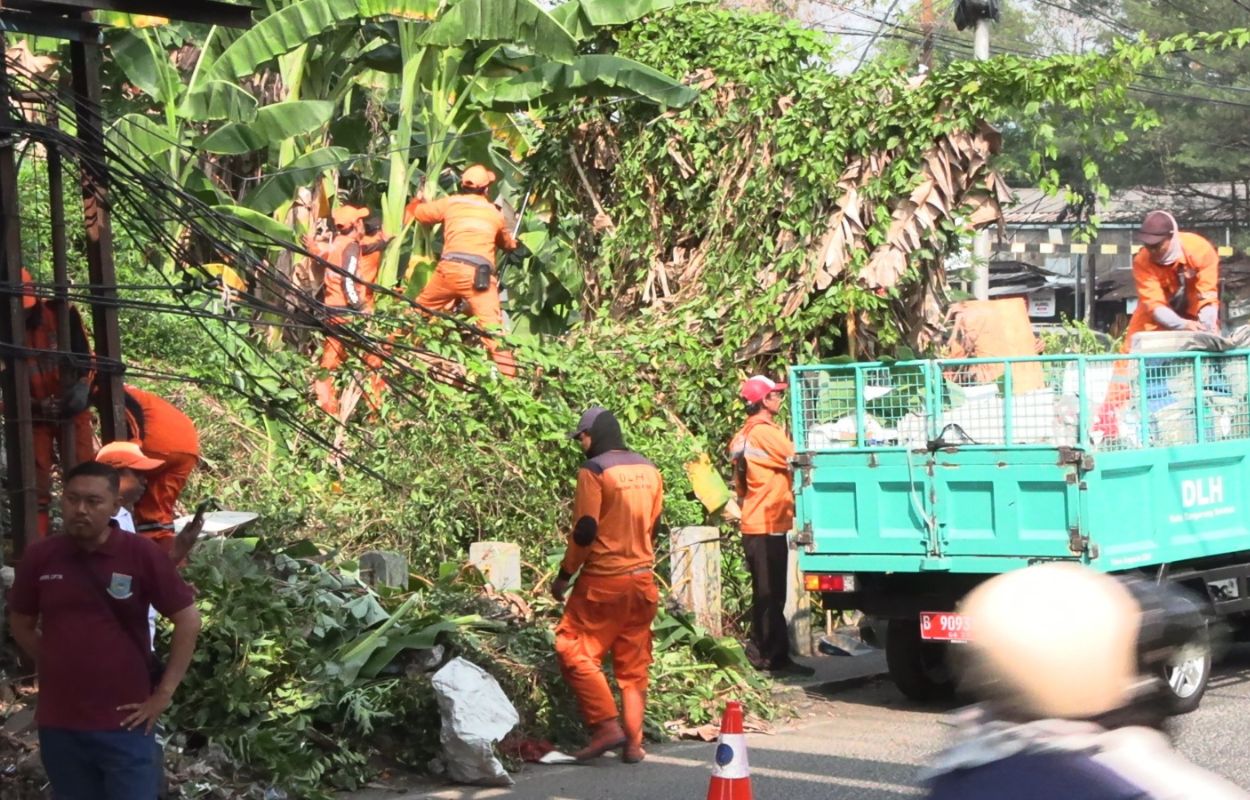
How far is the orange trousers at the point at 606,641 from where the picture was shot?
8.81m

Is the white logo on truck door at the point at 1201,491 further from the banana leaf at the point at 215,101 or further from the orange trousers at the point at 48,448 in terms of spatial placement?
the banana leaf at the point at 215,101

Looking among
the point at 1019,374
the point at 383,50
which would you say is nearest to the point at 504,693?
the point at 1019,374

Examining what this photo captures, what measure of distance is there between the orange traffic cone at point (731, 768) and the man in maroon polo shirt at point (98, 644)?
187 centimetres

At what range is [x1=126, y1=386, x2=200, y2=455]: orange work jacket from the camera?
8.54 m

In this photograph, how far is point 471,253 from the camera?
1422cm

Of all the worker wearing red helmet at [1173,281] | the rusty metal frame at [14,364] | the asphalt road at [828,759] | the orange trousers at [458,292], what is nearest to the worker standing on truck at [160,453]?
the rusty metal frame at [14,364]

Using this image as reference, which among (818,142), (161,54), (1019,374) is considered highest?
(161,54)

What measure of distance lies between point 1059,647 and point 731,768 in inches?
133

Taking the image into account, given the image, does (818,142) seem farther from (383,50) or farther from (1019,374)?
(383,50)

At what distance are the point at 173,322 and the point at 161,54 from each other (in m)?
3.58

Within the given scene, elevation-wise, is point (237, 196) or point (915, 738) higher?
point (237, 196)

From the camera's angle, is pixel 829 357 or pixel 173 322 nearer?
pixel 829 357

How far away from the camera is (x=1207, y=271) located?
12.1 metres

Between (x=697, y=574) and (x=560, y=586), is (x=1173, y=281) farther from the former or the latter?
(x=560, y=586)
